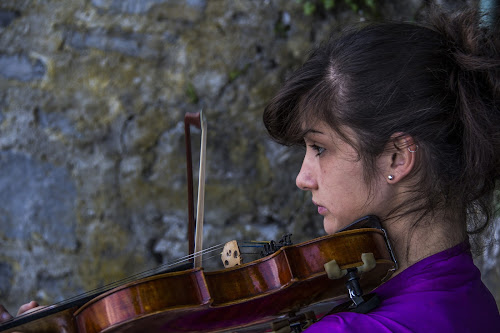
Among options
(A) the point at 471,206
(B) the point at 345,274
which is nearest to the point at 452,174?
(A) the point at 471,206

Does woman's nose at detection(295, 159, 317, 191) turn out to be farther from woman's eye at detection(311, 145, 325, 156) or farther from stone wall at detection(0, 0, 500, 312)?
stone wall at detection(0, 0, 500, 312)

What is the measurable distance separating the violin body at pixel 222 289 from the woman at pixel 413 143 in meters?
0.10

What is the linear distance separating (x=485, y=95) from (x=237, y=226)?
5.32 ft

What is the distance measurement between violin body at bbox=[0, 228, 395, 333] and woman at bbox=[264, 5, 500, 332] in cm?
10

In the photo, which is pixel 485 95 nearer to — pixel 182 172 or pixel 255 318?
pixel 255 318

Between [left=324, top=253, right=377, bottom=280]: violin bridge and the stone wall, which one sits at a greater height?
the stone wall

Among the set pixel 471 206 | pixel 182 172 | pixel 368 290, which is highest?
pixel 182 172

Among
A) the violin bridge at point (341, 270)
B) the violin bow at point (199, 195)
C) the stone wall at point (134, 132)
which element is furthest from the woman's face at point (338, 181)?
the stone wall at point (134, 132)

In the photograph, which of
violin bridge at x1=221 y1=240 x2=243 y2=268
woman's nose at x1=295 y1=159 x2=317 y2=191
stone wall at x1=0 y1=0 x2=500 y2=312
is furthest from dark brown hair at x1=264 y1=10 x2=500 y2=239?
stone wall at x1=0 y1=0 x2=500 y2=312

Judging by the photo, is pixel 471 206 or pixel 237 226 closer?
pixel 471 206

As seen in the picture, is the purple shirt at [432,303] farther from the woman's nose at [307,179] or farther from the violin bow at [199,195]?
the violin bow at [199,195]

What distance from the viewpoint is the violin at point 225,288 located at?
1092 millimetres

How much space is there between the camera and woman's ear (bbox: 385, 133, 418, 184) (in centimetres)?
122

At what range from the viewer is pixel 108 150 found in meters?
2.71
